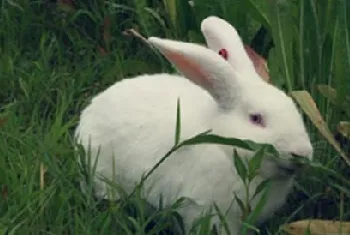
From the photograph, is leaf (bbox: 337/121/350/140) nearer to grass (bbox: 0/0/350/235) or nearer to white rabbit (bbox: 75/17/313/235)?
grass (bbox: 0/0/350/235)

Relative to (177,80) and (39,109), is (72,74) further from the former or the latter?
(177,80)

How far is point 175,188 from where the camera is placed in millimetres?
3730

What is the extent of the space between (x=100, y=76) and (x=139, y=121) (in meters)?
1.03

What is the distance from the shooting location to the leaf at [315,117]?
383 centimetres

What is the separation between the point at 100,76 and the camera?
16.0 ft

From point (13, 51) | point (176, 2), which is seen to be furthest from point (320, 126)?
point (13, 51)

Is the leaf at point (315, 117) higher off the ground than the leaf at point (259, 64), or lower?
lower

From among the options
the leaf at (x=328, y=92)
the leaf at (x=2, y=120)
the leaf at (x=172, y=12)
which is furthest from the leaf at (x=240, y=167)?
the leaf at (x=172, y=12)

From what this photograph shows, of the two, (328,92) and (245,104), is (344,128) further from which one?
(245,104)

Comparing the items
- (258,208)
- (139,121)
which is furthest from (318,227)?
(139,121)

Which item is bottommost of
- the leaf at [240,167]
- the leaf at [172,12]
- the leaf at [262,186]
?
the leaf at [262,186]

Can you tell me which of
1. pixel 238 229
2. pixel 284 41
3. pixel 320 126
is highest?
pixel 284 41

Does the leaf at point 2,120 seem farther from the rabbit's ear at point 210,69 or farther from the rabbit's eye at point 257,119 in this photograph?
the rabbit's eye at point 257,119

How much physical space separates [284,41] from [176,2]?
876mm
